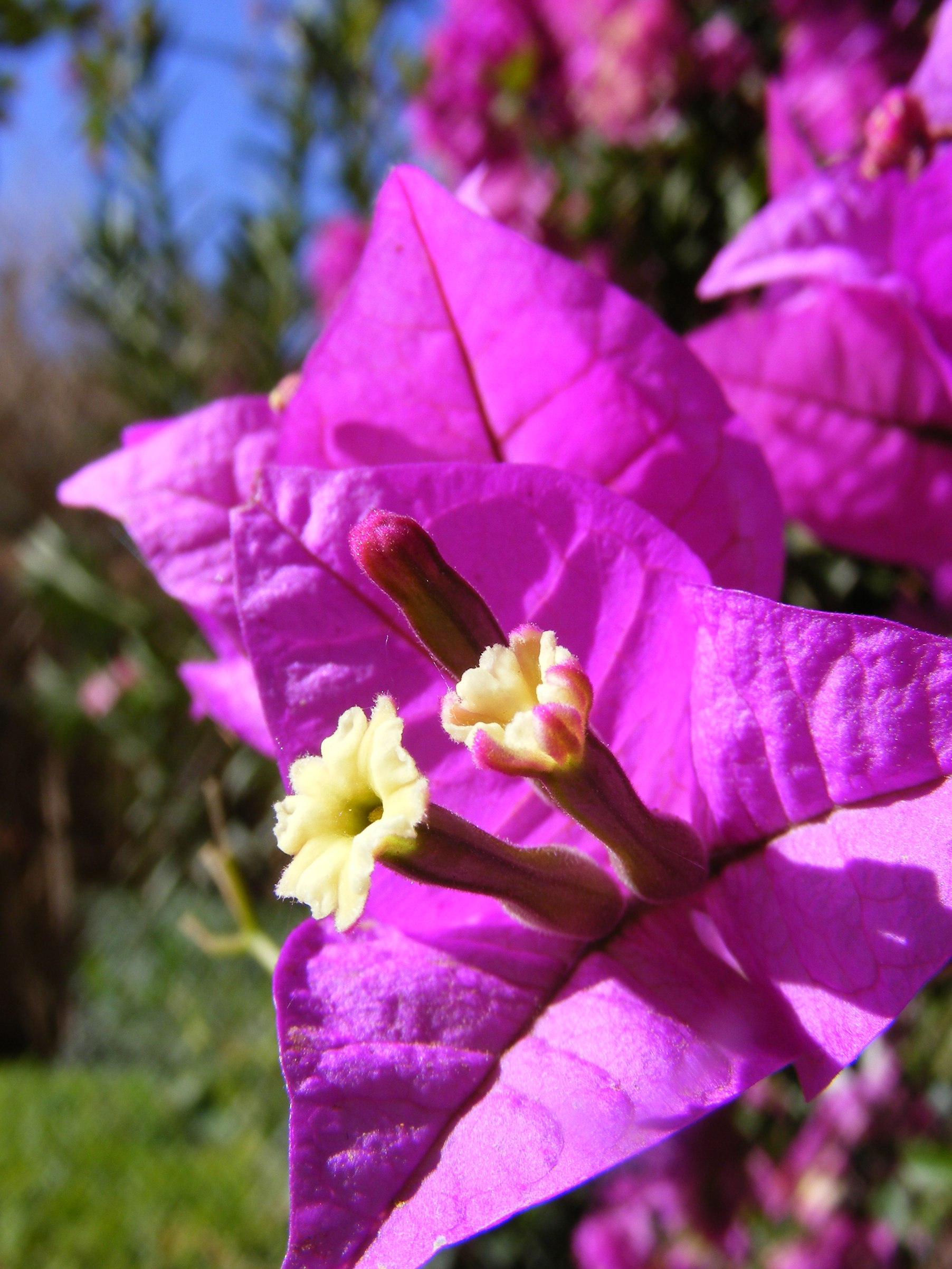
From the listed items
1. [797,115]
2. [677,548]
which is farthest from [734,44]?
[677,548]

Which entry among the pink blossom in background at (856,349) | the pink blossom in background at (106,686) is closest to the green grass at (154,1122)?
the pink blossom in background at (106,686)

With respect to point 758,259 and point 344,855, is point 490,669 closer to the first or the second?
point 344,855

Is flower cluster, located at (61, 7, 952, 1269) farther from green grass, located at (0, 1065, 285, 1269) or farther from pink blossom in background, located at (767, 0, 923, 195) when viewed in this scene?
green grass, located at (0, 1065, 285, 1269)

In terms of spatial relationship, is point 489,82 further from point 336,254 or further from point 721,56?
point 336,254

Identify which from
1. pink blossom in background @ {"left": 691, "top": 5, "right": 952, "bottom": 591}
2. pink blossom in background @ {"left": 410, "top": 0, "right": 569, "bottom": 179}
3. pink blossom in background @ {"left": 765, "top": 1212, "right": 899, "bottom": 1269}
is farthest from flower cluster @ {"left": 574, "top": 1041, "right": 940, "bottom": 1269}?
pink blossom in background @ {"left": 410, "top": 0, "right": 569, "bottom": 179}

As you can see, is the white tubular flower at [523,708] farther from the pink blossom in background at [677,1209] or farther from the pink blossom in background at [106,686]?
the pink blossom in background at [106,686]
